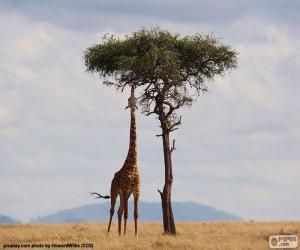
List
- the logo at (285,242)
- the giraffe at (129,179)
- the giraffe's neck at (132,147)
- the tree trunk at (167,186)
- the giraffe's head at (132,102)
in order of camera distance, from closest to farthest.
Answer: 1. the logo at (285,242)
2. the giraffe at (129,179)
3. the giraffe's neck at (132,147)
4. the giraffe's head at (132,102)
5. the tree trunk at (167,186)

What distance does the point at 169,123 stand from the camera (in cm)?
4016

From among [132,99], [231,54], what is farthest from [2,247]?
[231,54]

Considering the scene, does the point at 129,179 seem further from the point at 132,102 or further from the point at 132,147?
the point at 132,102

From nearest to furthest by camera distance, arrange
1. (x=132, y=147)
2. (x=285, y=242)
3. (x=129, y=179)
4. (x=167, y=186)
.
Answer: (x=285, y=242), (x=129, y=179), (x=132, y=147), (x=167, y=186)

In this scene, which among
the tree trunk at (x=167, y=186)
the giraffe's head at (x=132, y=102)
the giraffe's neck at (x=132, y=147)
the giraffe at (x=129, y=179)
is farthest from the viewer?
the tree trunk at (x=167, y=186)

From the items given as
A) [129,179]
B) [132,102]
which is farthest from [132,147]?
[132,102]

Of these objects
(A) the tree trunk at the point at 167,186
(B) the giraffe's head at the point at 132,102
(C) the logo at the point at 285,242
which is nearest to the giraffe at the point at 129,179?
(B) the giraffe's head at the point at 132,102

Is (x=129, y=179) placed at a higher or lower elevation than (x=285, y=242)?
higher

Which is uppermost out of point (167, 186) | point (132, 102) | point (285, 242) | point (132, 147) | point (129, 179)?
point (132, 102)

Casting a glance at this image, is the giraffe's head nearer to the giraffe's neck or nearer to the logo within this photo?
the giraffe's neck

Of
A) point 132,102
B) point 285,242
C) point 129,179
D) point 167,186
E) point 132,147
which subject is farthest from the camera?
point 167,186

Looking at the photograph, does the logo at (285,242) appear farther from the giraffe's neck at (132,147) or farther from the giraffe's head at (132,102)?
the giraffe's head at (132,102)

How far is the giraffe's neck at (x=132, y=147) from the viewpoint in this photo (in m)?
33.6

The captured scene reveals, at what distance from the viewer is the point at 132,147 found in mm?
34219
